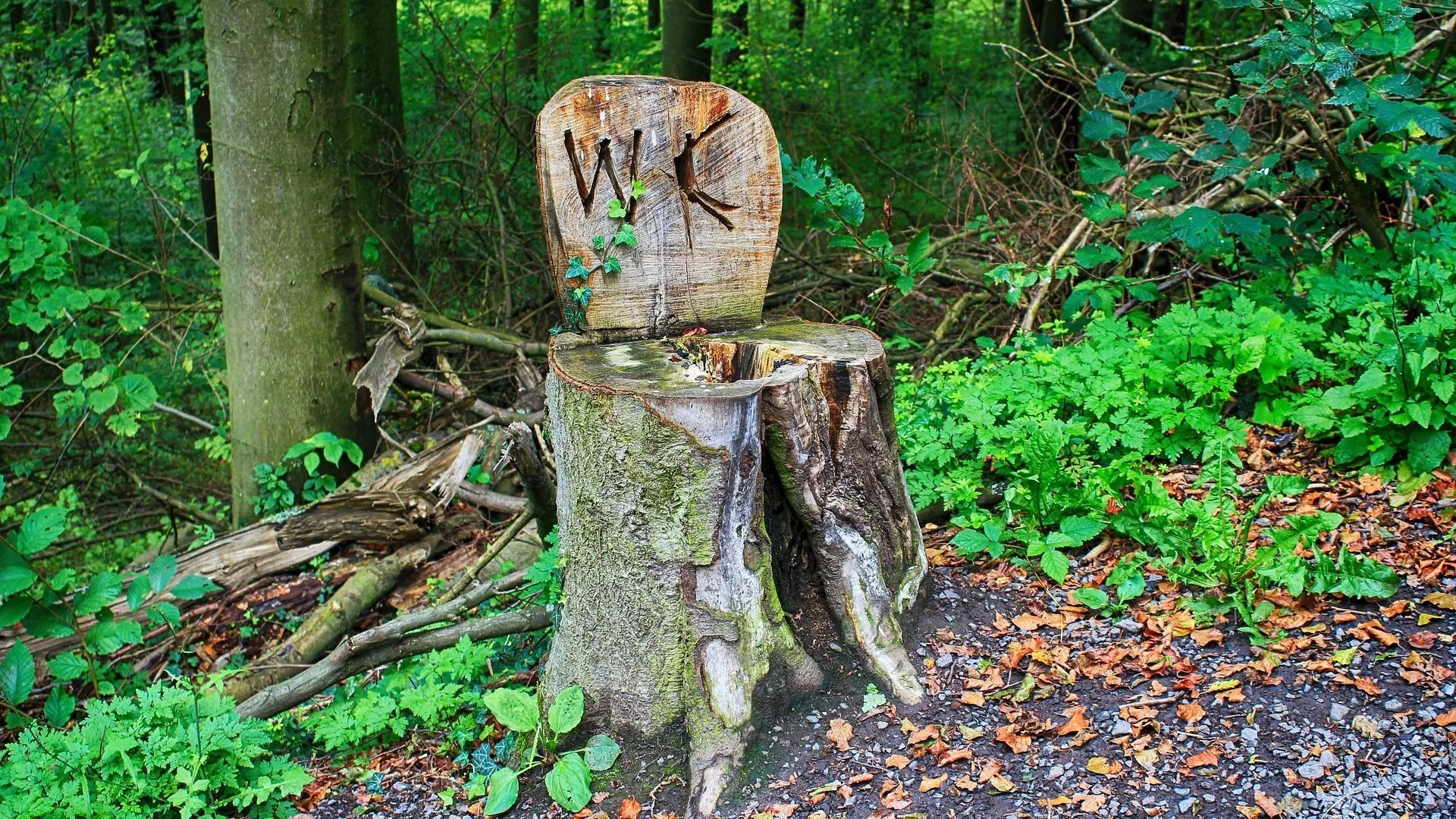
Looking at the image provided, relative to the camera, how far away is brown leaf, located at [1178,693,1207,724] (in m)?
2.89

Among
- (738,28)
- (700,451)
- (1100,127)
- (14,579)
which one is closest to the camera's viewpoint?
(700,451)

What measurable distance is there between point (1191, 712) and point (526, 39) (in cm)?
809

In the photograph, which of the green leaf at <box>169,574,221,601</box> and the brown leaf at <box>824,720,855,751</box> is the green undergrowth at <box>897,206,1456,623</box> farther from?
the green leaf at <box>169,574,221,601</box>

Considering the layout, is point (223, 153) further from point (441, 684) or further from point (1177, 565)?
point (1177, 565)

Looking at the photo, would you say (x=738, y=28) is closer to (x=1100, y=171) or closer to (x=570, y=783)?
(x=1100, y=171)

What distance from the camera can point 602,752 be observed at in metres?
3.01

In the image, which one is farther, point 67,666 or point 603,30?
point 603,30

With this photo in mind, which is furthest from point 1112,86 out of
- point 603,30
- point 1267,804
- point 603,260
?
point 603,30

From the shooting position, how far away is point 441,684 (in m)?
3.57

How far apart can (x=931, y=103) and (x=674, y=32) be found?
3807 mm

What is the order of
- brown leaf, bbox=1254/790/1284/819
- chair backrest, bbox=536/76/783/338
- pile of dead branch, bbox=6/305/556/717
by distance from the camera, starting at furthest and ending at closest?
pile of dead branch, bbox=6/305/556/717 → chair backrest, bbox=536/76/783/338 → brown leaf, bbox=1254/790/1284/819

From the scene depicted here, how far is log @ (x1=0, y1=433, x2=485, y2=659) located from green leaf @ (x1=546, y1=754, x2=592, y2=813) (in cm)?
206

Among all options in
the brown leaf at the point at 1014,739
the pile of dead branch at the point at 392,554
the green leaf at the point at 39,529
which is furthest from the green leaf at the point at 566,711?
the green leaf at the point at 39,529

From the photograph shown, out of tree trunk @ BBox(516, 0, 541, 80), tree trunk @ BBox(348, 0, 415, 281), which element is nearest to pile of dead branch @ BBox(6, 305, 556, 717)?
tree trunk @ BBox(348, 0, 415, 281)
